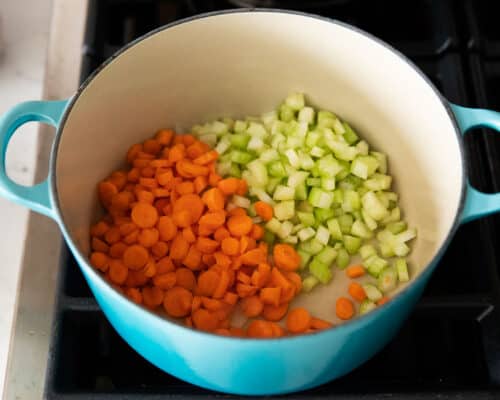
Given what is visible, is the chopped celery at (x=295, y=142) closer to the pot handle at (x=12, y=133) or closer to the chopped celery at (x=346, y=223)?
the chopped celery at (x=346, y=223)

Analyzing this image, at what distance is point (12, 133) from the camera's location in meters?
0.78

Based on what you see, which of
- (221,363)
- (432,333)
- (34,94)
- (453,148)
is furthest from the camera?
(34,94)

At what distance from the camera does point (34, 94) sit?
3.43 feet

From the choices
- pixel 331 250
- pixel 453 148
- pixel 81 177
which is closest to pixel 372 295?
pixel 331 250

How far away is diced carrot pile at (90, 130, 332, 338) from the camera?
2.85 ft

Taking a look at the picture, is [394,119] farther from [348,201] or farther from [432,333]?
[432,333]

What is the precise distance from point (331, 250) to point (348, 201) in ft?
0.27

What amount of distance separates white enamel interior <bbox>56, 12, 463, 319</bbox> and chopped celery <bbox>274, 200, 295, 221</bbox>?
11cm

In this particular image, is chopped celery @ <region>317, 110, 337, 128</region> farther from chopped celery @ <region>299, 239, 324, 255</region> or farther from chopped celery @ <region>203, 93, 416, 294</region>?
chopped celery @ <region>299, 239, 324, 255</region>

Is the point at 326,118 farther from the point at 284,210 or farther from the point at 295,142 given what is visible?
the point at 284,210

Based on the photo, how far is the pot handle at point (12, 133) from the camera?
72 cm

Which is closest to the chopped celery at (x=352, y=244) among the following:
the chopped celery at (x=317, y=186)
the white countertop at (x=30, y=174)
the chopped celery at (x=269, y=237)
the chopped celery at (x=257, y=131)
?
the chopped celery at (x=317, y=186)

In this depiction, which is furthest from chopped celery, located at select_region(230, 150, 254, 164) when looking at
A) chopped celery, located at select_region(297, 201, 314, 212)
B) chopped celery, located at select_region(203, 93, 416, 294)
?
chopped celery, located at select_region(297, 201, 314, 212)

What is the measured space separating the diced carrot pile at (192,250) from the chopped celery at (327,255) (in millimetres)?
40
